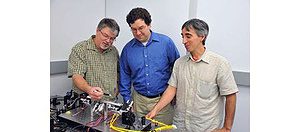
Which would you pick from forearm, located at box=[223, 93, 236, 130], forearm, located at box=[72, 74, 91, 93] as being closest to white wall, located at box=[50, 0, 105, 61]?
forearm, located at box=[72, 74, 91, 93]

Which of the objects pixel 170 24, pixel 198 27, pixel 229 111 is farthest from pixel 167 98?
pixel 170 24

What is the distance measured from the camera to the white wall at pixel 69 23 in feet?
8.71

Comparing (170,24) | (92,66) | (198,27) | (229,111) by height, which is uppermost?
(170,24)

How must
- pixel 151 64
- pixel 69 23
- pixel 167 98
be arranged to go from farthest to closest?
pixel 69 23, pixel 151 64, pixel 167 98

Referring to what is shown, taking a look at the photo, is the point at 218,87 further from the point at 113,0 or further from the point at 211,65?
the point at 113,0

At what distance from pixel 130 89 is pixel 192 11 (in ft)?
2.95

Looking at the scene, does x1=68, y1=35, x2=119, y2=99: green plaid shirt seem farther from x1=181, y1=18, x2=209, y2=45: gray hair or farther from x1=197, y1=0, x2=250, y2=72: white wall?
x1=197, y1=0, x2=250, y2=72: white wall

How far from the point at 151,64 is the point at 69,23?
1.18 m

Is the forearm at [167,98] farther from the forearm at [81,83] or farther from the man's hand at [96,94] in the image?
the forearm at [81,83]

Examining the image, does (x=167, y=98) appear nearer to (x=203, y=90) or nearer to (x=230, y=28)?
(x=203, y=90)

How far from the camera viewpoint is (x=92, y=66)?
214 centimetres

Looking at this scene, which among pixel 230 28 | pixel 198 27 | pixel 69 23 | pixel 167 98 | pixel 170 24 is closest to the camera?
pixel 198 27

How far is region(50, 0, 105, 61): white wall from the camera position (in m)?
2.65

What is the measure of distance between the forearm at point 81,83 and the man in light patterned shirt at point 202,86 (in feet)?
1.65
